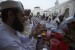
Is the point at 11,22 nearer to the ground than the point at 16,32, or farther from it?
farther from it

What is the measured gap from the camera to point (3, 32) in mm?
1441

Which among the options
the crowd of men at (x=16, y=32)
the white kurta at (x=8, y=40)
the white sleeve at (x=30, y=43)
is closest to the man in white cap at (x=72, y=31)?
the crowd of men at (x=16, y=32)

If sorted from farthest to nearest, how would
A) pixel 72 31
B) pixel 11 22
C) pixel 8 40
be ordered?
pixel 72 31 < pixel 11 22 < pixel 8 40

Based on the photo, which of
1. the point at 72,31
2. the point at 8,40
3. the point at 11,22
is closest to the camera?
the point at 8,40

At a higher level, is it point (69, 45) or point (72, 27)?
point (72, 27)

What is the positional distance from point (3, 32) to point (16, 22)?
0.55 feet

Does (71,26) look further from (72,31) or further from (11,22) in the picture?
(11,22)

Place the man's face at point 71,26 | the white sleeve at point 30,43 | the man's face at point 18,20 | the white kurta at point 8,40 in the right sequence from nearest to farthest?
the white kurta at point 8,40
the man's face at point 18,20
the white sleeve at point 30,43
the man's face at point 71,26

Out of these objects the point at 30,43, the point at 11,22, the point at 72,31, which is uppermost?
the point at 11,22

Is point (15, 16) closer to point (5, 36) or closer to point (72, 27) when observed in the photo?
point (5, 36)

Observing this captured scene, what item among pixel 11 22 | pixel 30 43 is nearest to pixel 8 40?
pixel 11 22

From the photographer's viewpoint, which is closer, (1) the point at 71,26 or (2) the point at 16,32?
(2) the point at 16,32

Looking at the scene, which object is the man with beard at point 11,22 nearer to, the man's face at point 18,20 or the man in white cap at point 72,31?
the man's face at point 18,20

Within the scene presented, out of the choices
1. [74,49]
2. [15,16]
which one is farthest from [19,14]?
[74,49]
